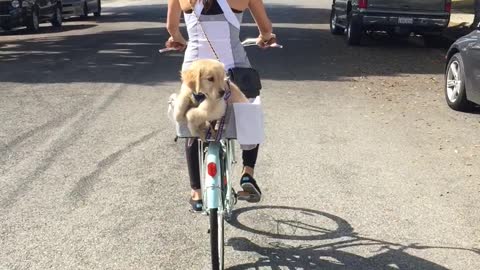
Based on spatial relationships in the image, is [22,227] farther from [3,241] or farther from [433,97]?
[433,97]

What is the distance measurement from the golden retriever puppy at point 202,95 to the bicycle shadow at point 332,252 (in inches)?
39.4

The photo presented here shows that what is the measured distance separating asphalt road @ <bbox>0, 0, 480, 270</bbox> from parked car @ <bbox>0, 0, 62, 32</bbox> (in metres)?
8.42

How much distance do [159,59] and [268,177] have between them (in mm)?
7989

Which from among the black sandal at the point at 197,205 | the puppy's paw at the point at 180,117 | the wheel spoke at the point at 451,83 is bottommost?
the wheel spoke at the point at 451,83

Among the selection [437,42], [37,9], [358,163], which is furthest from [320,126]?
[37,9]

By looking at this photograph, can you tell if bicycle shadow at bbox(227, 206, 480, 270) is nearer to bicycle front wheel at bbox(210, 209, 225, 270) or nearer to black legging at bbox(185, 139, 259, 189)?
bicycle front wheel at bbox(210, 209, 225, 270)

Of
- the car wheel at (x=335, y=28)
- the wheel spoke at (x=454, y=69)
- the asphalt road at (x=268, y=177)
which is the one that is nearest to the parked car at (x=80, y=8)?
the car wheel at (x=335, y=28)

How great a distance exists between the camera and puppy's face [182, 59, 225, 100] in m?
3.38

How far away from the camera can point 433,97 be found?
964 cm

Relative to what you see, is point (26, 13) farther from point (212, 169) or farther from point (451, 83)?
point (212, 169)

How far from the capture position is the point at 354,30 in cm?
1539

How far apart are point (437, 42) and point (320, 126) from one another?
962 centimetres

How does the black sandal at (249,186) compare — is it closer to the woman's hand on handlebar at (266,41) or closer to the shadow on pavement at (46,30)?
the woman's hand on handlebar at (266,41)

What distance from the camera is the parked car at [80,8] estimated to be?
79.8 ft
